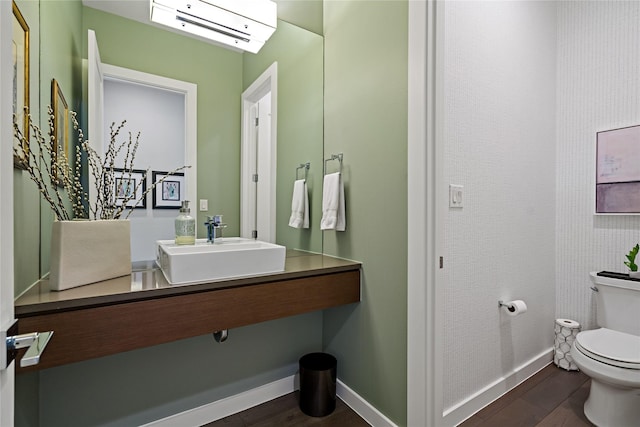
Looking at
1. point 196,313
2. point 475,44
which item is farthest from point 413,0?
point 196,313

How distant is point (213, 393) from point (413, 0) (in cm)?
214

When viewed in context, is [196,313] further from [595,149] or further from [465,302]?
[595,149]

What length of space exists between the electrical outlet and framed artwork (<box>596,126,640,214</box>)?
4.07ft

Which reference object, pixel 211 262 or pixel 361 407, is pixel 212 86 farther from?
pixel 361 407

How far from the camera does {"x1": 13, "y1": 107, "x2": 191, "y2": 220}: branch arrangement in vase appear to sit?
39.6 inches

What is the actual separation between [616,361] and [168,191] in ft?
7.49

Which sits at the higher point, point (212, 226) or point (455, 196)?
point (455, 196)

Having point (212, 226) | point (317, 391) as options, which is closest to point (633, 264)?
point (317, 391)

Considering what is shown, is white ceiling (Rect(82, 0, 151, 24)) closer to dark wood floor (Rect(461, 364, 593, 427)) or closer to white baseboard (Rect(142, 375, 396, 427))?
white baseboard (Rect(142, 375, 396, 427))

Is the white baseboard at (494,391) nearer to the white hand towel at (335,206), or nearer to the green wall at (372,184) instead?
the green wall at (372,184)

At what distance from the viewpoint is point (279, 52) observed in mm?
1913

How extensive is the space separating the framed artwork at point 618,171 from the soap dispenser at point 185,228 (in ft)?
8.32

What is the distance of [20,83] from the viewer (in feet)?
3.02

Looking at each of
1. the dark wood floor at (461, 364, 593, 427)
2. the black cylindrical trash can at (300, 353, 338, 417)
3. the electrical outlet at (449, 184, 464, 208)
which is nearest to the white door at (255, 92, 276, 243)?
the black cylindrical trash can at (300, 353, 338, 417)
